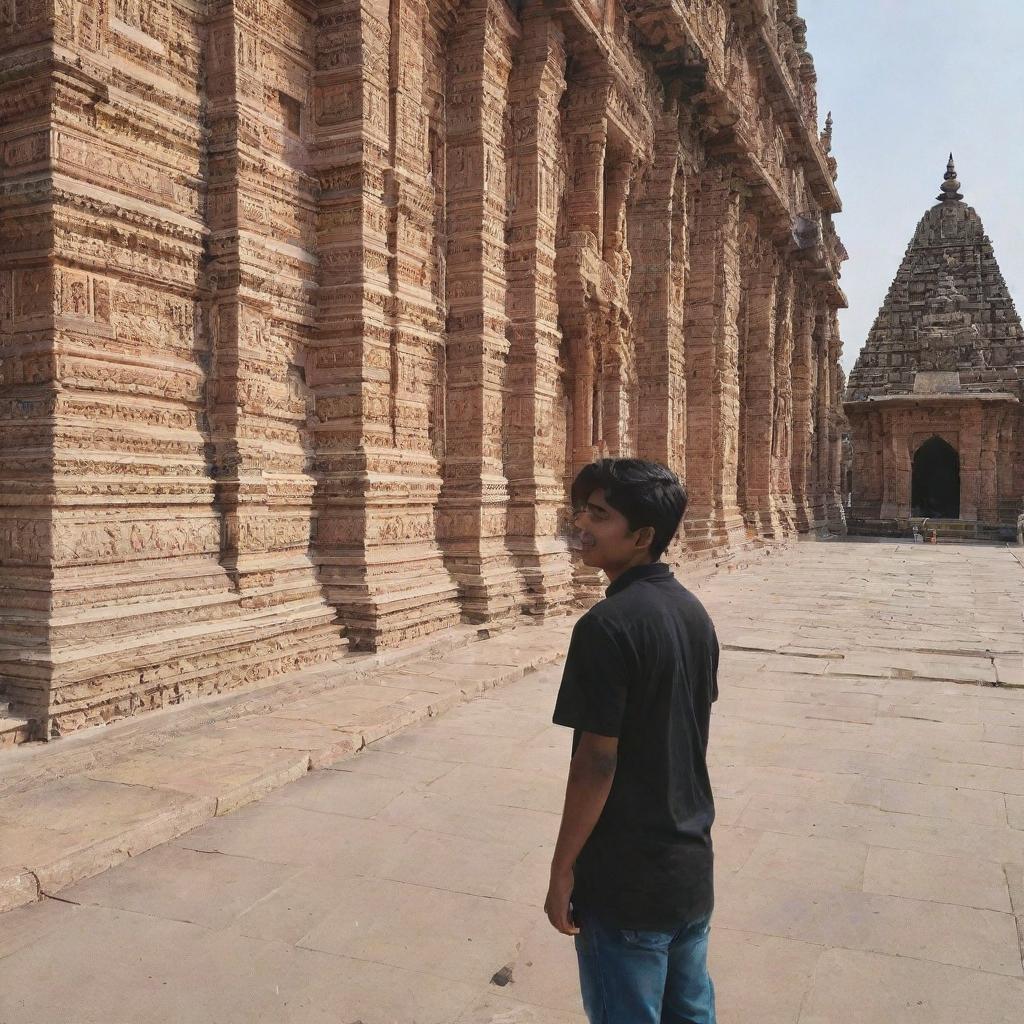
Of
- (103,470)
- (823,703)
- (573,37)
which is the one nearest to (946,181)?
(573,37)

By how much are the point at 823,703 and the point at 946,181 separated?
1575 inches

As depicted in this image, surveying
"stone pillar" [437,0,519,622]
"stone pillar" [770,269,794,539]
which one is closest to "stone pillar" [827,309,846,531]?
"stone pillar" [770,269,794,539]

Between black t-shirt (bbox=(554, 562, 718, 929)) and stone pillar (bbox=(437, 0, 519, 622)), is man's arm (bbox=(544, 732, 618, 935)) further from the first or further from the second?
stone pillar (bbox=(437, 0, 519, 622))

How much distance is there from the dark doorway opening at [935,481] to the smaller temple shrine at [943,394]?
42mm

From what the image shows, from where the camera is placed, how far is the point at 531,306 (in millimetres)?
11273

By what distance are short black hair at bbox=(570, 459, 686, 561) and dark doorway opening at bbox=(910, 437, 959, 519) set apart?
38.7 metres

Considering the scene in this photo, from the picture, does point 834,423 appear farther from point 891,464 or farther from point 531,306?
point 531,306

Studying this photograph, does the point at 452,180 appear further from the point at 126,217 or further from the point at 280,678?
the point at 280,678

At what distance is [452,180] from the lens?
1048 centimetres

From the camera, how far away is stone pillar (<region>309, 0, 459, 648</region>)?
330 inches

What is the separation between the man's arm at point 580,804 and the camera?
79.6 inches

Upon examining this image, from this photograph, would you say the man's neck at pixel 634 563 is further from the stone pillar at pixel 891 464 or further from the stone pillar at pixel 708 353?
the stone pillar at pixel 891 464

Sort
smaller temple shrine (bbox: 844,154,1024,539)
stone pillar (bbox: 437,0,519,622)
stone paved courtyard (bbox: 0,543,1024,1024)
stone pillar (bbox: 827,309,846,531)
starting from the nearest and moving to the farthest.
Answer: stone paved courtyard (bbox: 0,543,1024,1024), stone pillar (bbox: 437,0,519,622), smaller temple shrine (bbox: 844,154,1024,539), stone pillar (bbox: 827,309,846,531)

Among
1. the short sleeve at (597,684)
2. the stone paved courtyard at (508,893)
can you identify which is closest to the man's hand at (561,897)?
the short sleeve at (597,684)
